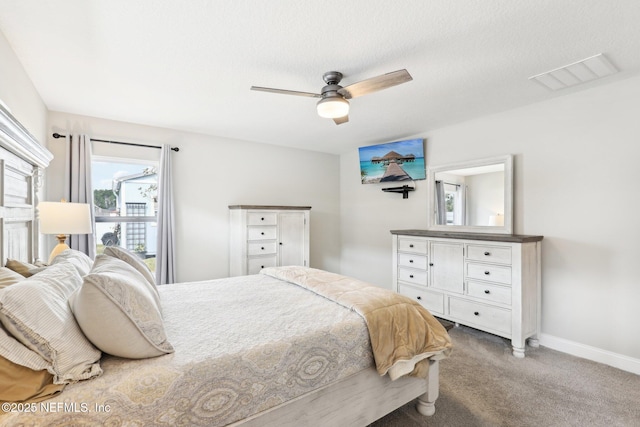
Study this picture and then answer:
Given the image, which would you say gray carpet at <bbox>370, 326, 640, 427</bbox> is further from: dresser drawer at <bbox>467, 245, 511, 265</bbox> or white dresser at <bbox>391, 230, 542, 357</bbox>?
dresser drawer at <bbox>467, 245, 511, 265</bbox>

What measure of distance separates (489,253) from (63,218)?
3.88 m

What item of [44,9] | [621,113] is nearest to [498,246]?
[621,113]

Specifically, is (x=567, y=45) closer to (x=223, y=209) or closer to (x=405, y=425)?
(x=405, y=425)

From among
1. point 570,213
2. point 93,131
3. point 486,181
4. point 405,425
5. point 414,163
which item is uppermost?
point 93,131

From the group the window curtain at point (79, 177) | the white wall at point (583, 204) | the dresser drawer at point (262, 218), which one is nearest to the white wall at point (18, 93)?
the window curtain at point (79, 177)

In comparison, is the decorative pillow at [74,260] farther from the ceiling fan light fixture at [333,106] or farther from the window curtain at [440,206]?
the window curtain at [440,206]

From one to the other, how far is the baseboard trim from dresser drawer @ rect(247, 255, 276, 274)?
126 inches

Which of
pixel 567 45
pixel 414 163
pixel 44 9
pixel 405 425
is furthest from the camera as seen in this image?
pixel 414 163

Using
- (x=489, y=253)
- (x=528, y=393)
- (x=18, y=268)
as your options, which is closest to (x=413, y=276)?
(x=489, y=253)

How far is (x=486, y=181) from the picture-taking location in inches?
138

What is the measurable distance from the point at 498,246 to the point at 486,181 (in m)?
0.90

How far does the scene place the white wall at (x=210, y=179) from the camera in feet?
11.8

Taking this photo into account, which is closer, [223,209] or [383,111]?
[383,111]

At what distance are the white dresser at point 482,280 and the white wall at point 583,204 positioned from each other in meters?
0.21
